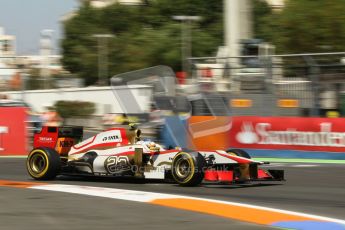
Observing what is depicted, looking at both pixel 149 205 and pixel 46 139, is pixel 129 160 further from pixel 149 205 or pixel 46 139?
pixel 149 205

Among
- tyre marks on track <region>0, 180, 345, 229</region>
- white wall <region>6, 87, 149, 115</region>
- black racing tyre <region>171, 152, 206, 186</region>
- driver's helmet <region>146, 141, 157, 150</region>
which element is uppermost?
white wall <region>6, 87, 149, 115</region>

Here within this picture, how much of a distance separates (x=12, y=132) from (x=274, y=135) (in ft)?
23.0

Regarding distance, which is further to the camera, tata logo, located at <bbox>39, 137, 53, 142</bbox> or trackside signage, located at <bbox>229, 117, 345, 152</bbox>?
trackside signage, located at <bbox>229, 117, 345, 152</bbox>

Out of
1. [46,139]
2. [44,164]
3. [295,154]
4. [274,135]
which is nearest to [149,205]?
[44,164]

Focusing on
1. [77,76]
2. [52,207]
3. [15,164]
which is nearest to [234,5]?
[15,164]

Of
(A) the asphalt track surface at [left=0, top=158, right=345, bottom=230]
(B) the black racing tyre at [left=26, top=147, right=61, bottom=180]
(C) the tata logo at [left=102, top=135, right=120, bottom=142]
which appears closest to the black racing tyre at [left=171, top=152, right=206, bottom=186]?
(A) the asphalt track surface at [left=0, top=158, right=345, bottom=230]

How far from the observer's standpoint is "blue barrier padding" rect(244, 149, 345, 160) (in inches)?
634

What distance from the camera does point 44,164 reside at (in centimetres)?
1152

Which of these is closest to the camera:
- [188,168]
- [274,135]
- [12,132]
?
[188,168]

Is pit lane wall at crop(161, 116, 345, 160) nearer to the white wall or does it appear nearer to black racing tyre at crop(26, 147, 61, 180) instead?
black racing tyre at crop(26, 147, 61, 180)

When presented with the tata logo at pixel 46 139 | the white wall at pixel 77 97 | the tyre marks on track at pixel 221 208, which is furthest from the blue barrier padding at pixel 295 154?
the white wall at pixel 77 97

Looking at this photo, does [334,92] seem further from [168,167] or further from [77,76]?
[77,76]

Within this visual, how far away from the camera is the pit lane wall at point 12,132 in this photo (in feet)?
61.7

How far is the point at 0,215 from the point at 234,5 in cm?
2737
